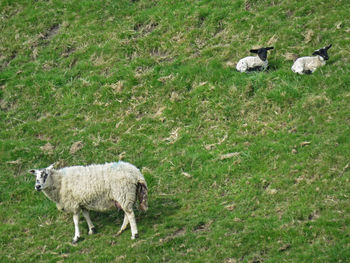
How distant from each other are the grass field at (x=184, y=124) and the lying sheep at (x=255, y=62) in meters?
0.50

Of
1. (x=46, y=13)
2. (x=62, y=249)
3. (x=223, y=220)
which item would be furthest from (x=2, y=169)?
(x=46, y=13)

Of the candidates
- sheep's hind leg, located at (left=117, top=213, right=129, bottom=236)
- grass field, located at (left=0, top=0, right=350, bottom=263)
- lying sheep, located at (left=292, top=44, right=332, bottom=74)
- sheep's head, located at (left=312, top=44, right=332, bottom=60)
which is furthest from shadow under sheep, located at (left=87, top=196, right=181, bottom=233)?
sheep's head, located at (left=312, top=44, right=332, bottom=60)

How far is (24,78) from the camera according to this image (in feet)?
77.6

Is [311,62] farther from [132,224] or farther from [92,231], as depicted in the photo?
[92,231]

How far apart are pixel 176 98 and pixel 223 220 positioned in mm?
6833

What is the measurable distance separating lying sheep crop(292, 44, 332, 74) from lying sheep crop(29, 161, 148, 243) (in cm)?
722

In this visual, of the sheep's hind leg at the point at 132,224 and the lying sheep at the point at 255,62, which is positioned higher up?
the lying sheep at the point at 255,62

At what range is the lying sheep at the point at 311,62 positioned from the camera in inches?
752

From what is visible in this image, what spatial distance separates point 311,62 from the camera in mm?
19125

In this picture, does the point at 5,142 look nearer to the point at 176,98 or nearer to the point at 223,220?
the point at 176,98

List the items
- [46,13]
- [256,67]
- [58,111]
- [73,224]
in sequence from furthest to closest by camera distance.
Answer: [46,13]
[58,111]
[256,67]
[73,224]

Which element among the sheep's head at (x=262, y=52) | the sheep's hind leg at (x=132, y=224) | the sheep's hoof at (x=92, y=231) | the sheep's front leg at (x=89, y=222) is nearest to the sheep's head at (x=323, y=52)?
the sheep's head at (x=262, y=52)

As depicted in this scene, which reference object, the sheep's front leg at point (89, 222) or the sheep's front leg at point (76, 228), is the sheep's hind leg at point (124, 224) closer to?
the sheep's front leg at point (89, 222)

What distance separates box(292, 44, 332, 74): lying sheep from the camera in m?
19.1
